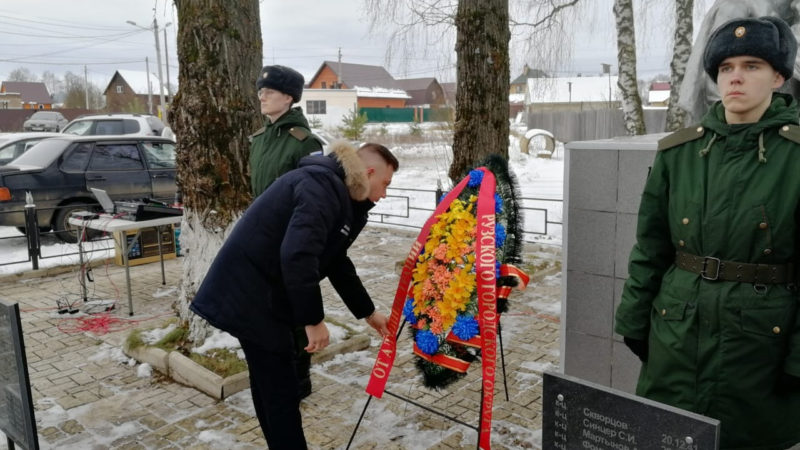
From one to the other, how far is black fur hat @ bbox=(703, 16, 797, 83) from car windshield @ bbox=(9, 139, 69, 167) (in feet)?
32.5

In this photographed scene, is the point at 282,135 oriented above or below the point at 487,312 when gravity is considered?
above

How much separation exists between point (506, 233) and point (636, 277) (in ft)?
3.72

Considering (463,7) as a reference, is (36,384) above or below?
below

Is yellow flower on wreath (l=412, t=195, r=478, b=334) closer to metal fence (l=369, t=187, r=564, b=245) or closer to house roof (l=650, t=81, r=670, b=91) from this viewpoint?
metal fence (l=369, t=187, r=564, b=245)

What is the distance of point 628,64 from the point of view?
414 inches

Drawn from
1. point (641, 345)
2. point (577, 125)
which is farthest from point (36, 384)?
point (577, 125)

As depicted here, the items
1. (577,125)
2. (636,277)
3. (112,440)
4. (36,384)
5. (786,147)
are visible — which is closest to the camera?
(786,147)

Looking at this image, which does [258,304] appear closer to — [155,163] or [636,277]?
[636,277]

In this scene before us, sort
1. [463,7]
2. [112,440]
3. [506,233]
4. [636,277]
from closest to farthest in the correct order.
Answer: [636,277] → [506,233] → [112,440] → [463,7]

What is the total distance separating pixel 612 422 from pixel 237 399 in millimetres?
3029

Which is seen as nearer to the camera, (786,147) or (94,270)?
(786,147)

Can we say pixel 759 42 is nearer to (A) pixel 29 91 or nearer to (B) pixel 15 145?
Result: (B) pixel 15 145

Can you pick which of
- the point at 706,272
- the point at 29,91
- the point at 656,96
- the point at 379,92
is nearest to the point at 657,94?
the point at 656,96

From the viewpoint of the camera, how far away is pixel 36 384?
464 cm
